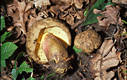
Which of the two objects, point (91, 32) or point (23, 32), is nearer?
point (91, 32)

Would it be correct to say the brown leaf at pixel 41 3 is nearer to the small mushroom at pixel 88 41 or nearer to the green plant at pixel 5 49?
the green plant at pixel 5 49

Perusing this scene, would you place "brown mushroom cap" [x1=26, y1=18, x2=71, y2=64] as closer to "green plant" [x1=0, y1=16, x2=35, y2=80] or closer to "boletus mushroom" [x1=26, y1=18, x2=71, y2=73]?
"boletus mushroom" [x1=26, y1=18, x2=71, y2=73]

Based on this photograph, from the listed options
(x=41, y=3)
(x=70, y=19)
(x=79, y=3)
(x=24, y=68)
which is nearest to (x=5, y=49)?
(x=24, y=68)

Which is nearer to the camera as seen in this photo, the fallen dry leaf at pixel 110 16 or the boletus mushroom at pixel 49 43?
the boletus mushroom at pixel 49 43

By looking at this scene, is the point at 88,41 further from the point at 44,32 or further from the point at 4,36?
the point at 4,36

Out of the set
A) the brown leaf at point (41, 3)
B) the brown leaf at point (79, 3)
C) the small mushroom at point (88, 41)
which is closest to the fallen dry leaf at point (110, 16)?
the small mushroom at point (88, 41)

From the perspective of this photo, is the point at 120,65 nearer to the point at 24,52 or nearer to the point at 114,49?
the point at 114,49

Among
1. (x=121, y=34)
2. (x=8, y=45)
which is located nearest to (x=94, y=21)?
(x=121, y=34)
